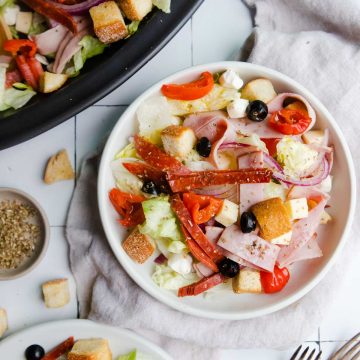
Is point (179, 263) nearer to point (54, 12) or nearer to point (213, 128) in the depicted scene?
point (213, 128)

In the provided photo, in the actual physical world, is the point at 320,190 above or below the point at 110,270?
above

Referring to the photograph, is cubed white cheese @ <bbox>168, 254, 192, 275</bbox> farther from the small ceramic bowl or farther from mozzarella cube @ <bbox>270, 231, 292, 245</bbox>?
the small ceramic bowl

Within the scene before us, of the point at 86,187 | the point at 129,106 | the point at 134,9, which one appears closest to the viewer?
the point at 134,9

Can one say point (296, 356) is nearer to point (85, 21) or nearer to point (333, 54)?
point (333, 54)

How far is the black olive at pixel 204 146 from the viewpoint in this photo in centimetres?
206

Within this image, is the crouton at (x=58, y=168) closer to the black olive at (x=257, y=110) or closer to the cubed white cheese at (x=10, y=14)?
the cubed white cheese at (x=10, y=14)

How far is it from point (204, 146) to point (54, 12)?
23.7 inches

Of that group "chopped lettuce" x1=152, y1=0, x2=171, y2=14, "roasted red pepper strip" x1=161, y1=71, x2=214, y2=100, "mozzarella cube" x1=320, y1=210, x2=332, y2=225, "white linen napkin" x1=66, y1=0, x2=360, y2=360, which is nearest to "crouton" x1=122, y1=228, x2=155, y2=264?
"white linen napkin" x1=66, y1=0, x2=360, y2=360

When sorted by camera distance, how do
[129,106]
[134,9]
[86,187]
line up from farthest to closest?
[86,187]
[129,106]
[134,9]

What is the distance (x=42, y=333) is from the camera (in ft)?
7.05

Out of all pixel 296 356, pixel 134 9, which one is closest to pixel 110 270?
pixel 296 356

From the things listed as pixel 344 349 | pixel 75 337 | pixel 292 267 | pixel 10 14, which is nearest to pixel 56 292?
pixel 75 337

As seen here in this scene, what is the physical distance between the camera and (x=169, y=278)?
2100 millimetres

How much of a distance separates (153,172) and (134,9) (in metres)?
0.53
